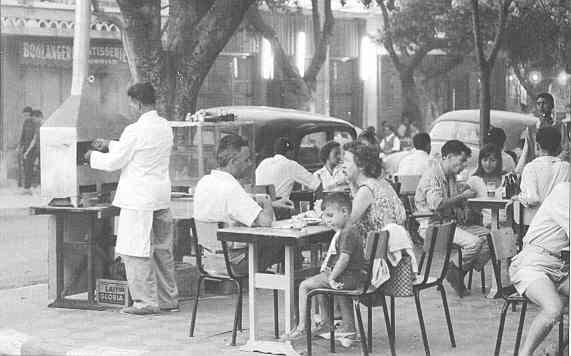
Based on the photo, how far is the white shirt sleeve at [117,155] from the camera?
Result: 956 cm

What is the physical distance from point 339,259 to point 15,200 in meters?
16.1

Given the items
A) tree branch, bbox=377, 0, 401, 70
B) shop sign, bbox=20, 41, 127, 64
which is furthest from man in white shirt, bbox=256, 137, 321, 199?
tree branch, bbox=377, 0, 401, 70

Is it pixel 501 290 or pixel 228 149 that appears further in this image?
pixel 228 149

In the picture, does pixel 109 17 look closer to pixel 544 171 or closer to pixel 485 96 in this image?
pixel 485 96

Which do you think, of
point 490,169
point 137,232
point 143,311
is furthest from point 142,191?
point 490,169

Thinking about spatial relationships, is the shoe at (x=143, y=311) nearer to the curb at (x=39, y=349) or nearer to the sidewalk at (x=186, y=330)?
the sidewalk at (x=186, y=330)

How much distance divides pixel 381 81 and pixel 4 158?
1279 centimetres

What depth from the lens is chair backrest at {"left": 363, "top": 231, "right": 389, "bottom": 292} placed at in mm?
7617

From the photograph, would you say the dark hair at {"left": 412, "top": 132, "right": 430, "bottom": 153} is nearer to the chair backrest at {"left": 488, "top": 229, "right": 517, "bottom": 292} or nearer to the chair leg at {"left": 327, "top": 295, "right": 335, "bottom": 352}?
the chair leg at {"left": 327, "top": 295, "right": 335, "bottom": 352}

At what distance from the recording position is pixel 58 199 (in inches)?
402

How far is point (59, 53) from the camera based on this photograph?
2711cm

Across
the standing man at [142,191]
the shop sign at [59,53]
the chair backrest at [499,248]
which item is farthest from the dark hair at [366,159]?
the shop sign at [59,53]

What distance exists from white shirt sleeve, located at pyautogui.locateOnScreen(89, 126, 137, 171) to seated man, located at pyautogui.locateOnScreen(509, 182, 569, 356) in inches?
143

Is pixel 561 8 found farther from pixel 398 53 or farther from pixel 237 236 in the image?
pixel 237 236
